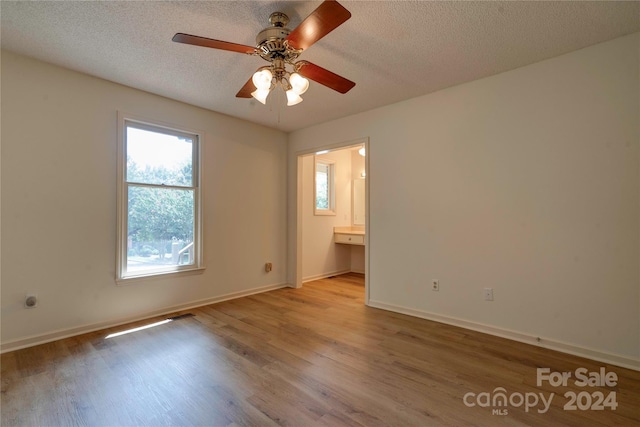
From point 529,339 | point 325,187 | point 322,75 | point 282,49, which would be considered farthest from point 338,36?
point 325,187

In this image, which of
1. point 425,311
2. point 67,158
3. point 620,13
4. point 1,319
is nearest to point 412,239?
point 425,311

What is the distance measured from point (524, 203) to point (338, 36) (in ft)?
7.24

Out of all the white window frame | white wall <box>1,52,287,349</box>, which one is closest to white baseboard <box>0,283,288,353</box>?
white wall <box>1,52,287,349</box>

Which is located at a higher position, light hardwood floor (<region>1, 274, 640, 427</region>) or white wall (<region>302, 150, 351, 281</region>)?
white wall (<region>302, 150, 351, 281</region>)

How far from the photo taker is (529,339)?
2721 millimetres

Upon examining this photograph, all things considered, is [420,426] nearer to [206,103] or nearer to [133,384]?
[133,384]

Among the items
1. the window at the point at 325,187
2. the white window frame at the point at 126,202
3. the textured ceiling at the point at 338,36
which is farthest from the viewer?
the window at the point at 325,187

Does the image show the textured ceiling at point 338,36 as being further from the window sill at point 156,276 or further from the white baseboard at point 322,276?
the white baseboard at point 322,276

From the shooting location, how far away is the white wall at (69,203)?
8.50 feet

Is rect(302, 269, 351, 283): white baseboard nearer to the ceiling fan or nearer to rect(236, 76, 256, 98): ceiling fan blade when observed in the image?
rect(236, 76, 256, 98): ceiling fan blade

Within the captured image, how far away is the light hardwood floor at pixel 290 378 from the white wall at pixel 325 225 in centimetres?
217

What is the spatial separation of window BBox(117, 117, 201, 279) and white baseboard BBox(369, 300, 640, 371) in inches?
104

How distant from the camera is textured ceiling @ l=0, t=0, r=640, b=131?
201 cm

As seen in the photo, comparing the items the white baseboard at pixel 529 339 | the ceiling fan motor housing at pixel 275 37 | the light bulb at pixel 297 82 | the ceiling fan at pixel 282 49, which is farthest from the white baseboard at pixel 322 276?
the ceiling fan motor housing at pixel 275 37
